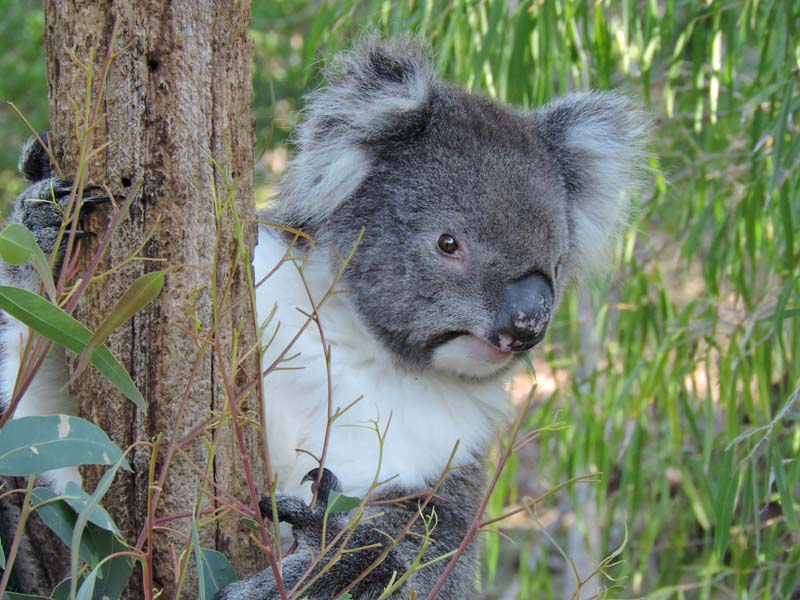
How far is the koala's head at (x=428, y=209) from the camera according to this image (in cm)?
175

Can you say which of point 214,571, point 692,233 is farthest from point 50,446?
point 692,233

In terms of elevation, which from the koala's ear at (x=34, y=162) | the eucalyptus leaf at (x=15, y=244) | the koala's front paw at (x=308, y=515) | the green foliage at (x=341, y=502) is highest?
the koala's ear at (x=34, y=162)

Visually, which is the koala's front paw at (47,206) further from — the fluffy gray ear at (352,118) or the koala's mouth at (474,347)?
the koala's mouth at (474,347)

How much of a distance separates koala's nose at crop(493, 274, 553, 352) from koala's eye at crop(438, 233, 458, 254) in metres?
0.14

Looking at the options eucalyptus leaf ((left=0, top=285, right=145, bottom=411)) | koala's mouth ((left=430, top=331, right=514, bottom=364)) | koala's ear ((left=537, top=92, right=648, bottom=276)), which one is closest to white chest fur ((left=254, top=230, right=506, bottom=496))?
koala's mouth ((left=430, top=331, right=514, bottom=364))

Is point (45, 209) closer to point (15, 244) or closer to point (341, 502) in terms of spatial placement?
point (15, 244)

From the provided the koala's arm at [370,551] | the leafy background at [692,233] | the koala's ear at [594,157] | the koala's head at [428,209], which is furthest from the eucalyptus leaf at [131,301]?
the koala's ear at [594,157]

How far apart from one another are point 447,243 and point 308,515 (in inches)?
23.8

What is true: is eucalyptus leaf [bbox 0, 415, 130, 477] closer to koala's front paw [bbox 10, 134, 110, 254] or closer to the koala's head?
koala's front paw [bbox 10, 134, 110, 254]

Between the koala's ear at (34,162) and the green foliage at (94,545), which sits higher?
the koala's ear at (34,162)

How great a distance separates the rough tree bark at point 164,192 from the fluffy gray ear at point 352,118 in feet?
1.55

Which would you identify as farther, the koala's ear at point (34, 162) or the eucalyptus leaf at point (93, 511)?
the koala's ear at point (34, 162)

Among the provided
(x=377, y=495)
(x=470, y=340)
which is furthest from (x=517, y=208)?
(x=377, y=495)

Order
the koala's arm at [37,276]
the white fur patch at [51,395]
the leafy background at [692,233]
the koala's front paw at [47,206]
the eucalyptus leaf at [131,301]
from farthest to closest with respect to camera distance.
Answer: the leafy background at [692,233], the white fur patch at [51,395], the koala's arm at [37,276], the koala's front paw at [47,206], the eucalyptus leaf at [131,301]
